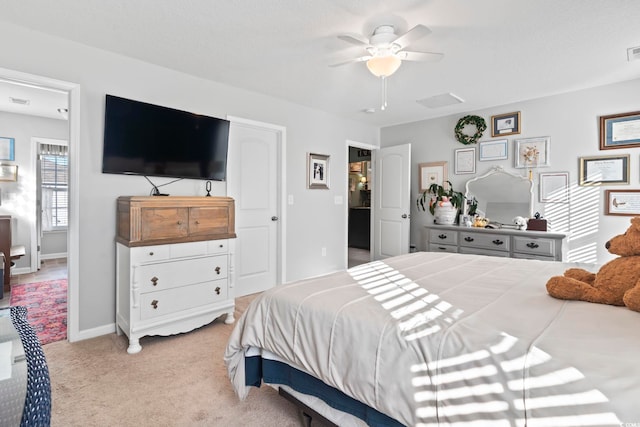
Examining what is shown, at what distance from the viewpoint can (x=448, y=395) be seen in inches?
37.8

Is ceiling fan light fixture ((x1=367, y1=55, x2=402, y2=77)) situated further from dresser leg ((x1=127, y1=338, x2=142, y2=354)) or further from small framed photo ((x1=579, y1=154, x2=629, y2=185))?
dresser leg ((x1=127, y1=338, x2=142, y2=354))

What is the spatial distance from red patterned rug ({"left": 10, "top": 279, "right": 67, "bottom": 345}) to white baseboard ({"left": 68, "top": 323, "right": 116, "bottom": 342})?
0.49ft

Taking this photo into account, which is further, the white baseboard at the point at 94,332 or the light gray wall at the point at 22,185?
the light gray wall at the point at 22,185

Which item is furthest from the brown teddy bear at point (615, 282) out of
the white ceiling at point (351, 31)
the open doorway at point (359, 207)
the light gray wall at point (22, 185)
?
the light gray wall at point (22, 185)

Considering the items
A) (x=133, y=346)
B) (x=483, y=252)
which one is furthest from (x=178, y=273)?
(x=483, y=252)

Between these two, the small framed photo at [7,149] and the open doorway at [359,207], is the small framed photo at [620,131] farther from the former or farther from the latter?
the small framed photo at [7,149]

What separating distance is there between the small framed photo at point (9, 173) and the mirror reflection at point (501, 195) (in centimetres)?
656

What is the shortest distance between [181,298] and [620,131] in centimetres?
461

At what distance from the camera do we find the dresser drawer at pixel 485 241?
3.74 m

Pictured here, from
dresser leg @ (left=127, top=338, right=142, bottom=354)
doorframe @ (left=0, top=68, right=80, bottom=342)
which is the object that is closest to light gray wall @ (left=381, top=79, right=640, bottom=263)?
dresser leg @ (left=127, top=338, right=142, bottom=354)

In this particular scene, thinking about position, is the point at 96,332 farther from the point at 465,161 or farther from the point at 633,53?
the point at 633,53

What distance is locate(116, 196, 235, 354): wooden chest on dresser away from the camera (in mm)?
2488

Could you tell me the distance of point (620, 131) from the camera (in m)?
3.39

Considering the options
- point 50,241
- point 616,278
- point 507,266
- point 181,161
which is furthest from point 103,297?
point 50,241
